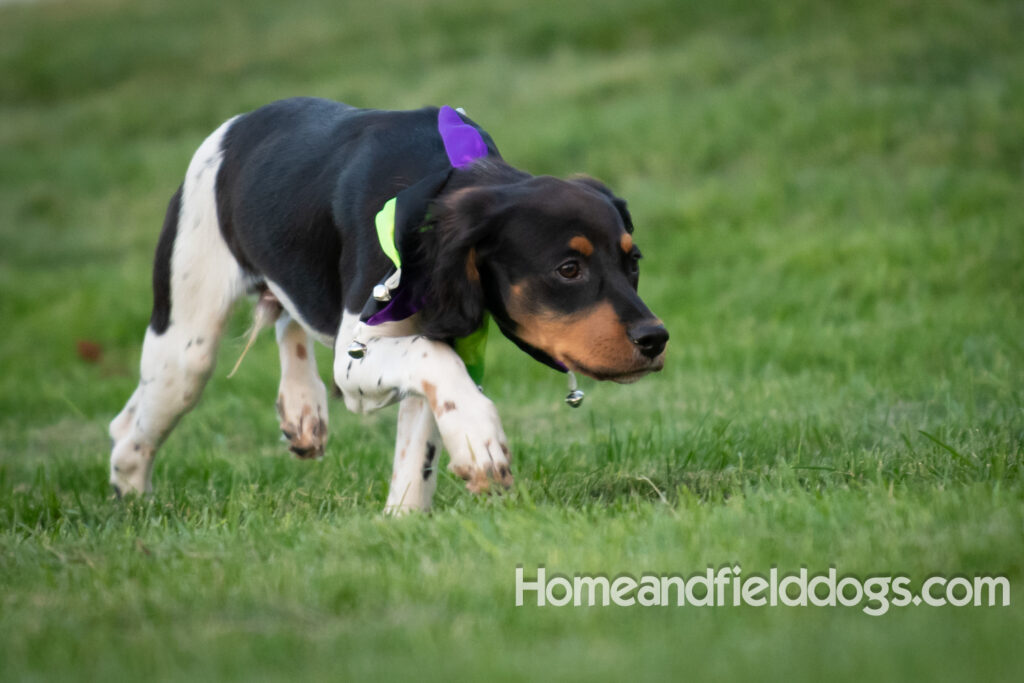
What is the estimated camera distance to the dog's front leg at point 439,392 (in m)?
3.56

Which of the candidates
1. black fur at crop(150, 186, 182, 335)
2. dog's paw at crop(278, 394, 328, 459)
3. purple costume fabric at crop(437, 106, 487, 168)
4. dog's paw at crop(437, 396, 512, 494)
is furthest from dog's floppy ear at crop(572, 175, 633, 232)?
black fur at crop(150, 186, 182, 335)

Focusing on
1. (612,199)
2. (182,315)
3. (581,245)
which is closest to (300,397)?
(182,315)

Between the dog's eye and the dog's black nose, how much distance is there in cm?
28

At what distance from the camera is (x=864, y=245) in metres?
9.68

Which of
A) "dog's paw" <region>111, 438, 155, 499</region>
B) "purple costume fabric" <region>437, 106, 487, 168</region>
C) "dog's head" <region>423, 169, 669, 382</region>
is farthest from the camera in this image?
"dog's paw" <region>111, 438, 155, 499</region>

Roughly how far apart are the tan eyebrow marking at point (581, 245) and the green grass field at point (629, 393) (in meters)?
0.81

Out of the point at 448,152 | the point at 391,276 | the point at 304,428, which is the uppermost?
the point at 448,152

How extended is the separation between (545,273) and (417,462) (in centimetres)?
98

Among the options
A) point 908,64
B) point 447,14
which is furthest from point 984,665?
point 447,14

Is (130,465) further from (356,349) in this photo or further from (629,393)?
(629,393)

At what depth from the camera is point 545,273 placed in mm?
3768

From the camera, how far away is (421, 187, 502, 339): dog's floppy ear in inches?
151

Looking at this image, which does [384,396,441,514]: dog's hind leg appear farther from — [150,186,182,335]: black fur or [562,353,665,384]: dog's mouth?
[150,186,182,335]: black fur

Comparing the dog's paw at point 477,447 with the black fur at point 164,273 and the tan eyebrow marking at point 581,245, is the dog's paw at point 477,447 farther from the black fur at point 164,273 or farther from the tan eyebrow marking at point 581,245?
the black fur at point 164,273
